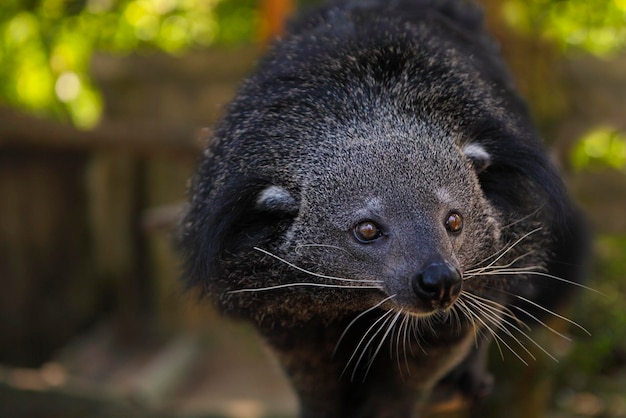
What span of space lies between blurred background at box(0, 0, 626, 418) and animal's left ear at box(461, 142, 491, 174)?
2193mm

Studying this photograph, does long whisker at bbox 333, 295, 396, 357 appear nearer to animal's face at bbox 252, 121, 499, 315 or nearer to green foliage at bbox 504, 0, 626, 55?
animal's face at bbox 252, 121, 499, 315

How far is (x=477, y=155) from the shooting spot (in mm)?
2309

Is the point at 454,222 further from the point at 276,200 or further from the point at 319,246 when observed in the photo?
the point at 276,200

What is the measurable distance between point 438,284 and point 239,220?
71cm

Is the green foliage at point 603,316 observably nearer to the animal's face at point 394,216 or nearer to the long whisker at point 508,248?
the long whisker at point 508,248

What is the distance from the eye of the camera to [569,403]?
527 centimetres

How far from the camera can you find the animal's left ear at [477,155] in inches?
90.8

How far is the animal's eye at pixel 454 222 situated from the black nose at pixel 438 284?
0.25m

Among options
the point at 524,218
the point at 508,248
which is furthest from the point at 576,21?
the point at 508,248

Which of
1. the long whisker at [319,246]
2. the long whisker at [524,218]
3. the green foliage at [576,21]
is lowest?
the long whisker at [319,246]

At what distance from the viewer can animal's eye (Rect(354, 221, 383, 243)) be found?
2.09 meters

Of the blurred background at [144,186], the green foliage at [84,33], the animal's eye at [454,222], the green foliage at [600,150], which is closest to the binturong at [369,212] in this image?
the animal's eye at [454,222]

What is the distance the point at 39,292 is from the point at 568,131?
183 inches

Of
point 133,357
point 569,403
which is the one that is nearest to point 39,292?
point 133,357
